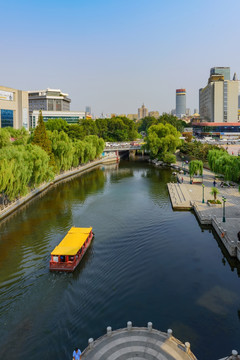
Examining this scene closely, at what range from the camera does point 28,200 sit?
41.0m

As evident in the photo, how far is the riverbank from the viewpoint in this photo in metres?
35.3

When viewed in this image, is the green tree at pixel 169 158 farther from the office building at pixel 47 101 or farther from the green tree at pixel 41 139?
the office building at pixel 47 101

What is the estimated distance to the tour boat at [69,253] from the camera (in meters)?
21.4

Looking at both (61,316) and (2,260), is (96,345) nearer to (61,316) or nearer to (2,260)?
(61,316)

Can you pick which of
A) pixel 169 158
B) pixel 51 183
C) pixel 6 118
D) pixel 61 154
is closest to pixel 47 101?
pixel 6 118

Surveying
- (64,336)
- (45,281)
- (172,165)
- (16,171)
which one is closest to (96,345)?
(64,336)

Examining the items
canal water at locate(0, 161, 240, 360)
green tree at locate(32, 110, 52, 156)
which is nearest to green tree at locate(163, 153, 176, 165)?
green tree at locate(32, 110, 52, 156)

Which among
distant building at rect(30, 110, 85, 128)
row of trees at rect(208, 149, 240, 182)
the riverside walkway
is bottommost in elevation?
the riverside walkway

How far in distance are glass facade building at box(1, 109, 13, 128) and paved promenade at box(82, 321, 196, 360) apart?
76512 mm

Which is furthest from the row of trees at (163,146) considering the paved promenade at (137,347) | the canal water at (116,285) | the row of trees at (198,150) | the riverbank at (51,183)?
the paved promenade at (137,347)

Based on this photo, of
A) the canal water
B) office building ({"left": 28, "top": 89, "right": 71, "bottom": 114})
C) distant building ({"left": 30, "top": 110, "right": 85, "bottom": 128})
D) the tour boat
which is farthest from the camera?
office building ({"left": 28, "top": 89, "right": 71, "bottom": 114})

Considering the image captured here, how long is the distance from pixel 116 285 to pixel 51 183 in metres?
36.2

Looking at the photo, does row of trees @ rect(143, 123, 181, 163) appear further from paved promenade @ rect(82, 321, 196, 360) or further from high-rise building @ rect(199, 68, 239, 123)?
high-rise building @ rect(199, 68, 239, 123)

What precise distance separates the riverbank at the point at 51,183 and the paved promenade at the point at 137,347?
23.8 meters
